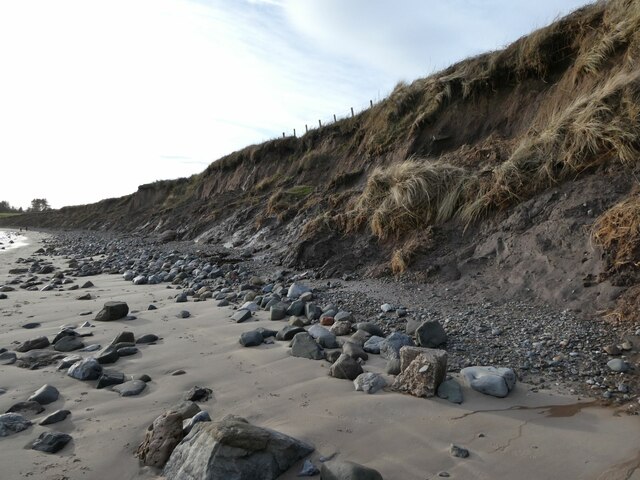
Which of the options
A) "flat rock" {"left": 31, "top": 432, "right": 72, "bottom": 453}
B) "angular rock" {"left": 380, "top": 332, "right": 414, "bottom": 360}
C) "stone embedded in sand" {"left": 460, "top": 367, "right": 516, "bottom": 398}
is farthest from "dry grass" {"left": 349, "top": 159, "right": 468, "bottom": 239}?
"flat rock" {"left": 31, "top": 432, "right": 72, "bottom": 453}

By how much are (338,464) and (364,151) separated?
445 inches

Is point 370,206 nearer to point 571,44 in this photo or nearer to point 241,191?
point 571,44

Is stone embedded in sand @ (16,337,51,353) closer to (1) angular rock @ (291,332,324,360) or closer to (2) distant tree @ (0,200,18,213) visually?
(1) angular rock @ (291,332,324,360)

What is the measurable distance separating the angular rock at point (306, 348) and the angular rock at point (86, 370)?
58.0 inches

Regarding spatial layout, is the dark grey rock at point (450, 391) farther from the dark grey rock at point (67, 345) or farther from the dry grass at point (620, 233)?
the dark grey rock at point (67, 345)

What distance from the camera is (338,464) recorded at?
188cm

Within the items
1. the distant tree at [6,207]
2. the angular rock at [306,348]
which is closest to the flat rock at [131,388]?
the angular rock at [306,348]

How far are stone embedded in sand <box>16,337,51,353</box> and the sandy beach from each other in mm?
463

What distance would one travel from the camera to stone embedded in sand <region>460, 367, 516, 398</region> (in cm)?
262

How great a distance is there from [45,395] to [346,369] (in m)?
2.00

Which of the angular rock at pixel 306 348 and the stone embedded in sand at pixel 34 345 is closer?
the angular rock at pixel 306 348

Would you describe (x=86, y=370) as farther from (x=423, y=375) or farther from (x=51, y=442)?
(x=423, y=375)

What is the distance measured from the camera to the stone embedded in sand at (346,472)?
5.91 feet

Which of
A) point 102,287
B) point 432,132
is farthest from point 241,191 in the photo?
point 102,287
